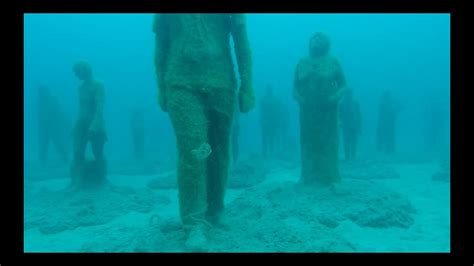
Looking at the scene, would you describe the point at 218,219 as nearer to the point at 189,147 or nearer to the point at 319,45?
the point at 189,147

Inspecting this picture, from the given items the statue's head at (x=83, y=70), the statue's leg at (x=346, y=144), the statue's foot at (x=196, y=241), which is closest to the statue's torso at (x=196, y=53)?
the statue's foot at (x=196, y=241)

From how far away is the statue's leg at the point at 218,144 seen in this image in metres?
4.56

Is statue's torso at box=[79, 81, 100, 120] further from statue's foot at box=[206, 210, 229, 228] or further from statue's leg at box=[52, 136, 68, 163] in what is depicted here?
statue's leg at box=[52, 136, 68, 163]

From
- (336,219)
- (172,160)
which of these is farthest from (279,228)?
(172,160)

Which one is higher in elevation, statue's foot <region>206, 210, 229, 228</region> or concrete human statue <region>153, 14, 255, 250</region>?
concrete human statue <region>153, 14, 255, 250</region>

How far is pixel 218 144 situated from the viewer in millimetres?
4754

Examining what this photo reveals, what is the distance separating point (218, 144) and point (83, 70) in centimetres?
551

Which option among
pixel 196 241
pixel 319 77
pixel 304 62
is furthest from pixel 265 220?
pixel 304 62

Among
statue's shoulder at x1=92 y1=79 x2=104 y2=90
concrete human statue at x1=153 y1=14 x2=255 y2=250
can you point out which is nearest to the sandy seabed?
concrete human statue at x1=153 y1=14 x2=255 y2=250

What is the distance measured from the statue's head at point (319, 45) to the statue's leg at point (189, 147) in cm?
402

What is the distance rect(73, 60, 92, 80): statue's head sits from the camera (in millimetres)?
8680

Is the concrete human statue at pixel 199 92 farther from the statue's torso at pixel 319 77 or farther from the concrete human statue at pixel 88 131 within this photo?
the concrete human statue at pixel 88 131

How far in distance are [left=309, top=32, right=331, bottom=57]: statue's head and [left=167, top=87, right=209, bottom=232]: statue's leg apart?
402 centimetres

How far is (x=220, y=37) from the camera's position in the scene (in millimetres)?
4668
